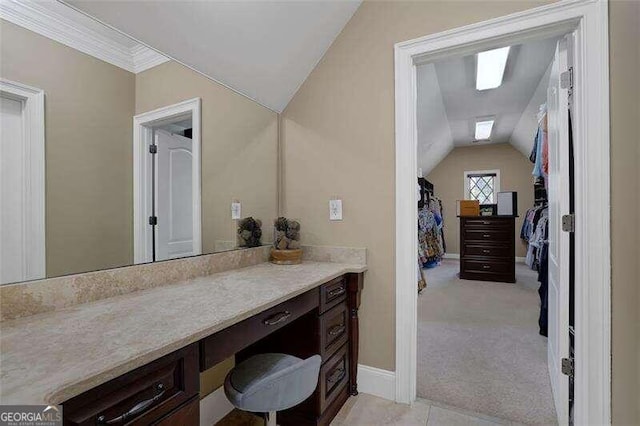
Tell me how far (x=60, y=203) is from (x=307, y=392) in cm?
113

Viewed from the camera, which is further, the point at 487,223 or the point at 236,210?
the point at 487,223

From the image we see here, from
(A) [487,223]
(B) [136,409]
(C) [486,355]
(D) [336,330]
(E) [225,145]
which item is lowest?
(C) [486,355]

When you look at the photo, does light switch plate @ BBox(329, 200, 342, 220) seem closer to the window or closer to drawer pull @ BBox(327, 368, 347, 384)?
drawer pull @ BBox(327, 368, 347, 384)

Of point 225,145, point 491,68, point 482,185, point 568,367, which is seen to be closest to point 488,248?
point 482,185

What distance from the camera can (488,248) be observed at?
499 cm

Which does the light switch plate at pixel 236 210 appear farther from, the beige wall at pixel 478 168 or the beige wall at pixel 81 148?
the beige wall at pixel 478 168

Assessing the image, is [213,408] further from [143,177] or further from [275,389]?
[143,177]

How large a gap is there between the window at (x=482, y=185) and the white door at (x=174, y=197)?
7.13 m

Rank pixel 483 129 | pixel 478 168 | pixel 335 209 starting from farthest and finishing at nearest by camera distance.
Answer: pixel 478 168 < pixel 483 129 < pixel 335 209

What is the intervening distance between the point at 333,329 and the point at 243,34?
1.73 metres

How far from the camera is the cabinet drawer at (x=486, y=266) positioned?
4.85 m

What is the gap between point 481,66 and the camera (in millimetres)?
3053

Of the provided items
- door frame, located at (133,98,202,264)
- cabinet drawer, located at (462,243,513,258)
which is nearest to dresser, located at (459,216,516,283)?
cabinet drawer, located at (462,243,513,258)

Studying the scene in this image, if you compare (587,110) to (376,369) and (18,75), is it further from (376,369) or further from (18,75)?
(18,75)
